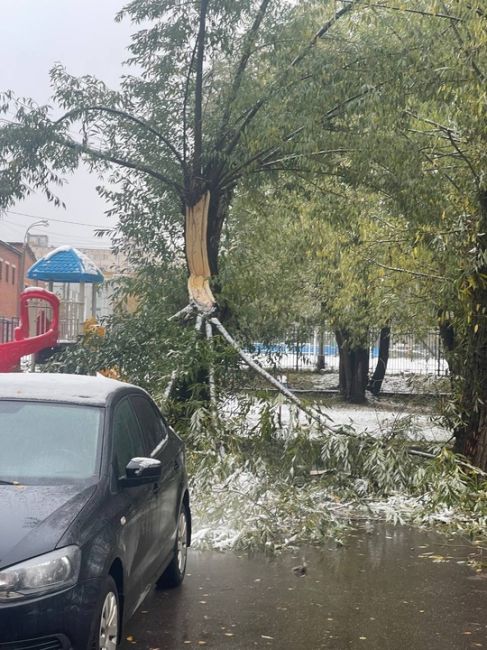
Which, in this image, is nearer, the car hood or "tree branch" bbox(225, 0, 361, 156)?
the car hood

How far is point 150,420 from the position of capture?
712 centimetres

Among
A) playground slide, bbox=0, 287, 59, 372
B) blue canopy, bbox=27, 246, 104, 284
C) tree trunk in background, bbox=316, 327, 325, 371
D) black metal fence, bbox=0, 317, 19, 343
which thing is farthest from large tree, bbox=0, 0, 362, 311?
black metal fence, bbox=0, 317, 19, 343

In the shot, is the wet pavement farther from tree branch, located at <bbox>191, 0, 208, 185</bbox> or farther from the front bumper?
tree branch, located at <bbox>191, 0, 208, 185</bbox>

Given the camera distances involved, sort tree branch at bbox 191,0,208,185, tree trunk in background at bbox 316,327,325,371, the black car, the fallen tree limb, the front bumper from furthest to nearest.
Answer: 1. tree trunk in background at bbox 316,327,325,371
2. tree branch at bbox 191,0,208,185
3. the fallen tree limb
4. the black car
5. the front bumper

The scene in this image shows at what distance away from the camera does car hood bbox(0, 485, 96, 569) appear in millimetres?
4605

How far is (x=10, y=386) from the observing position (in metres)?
6.32

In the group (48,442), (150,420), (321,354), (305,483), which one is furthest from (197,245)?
(321,354)

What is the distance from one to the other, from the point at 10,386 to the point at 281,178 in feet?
33.4

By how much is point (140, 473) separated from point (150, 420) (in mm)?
1484

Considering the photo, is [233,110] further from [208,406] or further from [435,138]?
[208,406]

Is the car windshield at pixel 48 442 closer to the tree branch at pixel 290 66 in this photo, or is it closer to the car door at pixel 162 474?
the car door at pixel 162 474

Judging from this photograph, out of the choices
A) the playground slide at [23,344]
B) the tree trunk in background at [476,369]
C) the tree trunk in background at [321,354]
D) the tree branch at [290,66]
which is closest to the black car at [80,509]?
the tree trunk in background at [476,369]

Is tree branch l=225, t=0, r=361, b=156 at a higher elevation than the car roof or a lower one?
higher

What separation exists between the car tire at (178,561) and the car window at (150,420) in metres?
0.69
